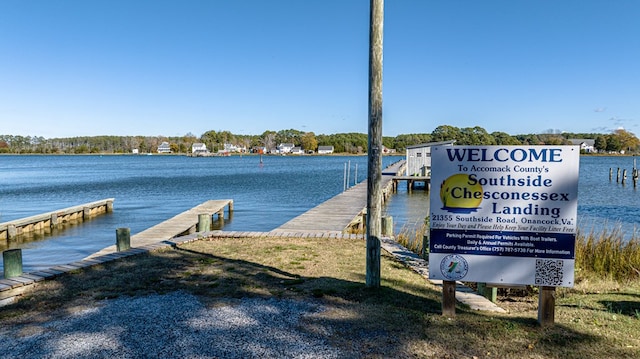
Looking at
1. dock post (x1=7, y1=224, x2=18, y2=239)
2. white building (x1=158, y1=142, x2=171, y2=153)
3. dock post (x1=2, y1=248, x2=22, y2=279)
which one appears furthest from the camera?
white building (x1=158, y1=142, x2=171, y2=153)

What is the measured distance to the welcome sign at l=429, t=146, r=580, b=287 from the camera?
15.3ft

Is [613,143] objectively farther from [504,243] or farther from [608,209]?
[504,243]

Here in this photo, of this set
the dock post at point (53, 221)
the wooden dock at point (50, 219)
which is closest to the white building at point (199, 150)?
the wooden dock at point (50, 219)

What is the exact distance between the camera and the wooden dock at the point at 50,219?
1742cm

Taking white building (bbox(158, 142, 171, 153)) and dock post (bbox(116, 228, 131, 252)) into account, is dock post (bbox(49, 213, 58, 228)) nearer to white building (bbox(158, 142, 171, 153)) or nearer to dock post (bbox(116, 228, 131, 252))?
dock post (bbox(116, 228, 131, 252))

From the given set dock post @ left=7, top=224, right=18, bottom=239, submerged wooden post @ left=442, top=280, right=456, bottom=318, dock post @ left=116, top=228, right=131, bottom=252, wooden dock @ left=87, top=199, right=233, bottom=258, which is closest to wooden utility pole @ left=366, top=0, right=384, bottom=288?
submerged wooden post @ left=442, top=280, right=456, bottom=318

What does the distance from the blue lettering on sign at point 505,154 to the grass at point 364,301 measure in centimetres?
176

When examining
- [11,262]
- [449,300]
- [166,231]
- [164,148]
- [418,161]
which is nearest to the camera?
[449,300]

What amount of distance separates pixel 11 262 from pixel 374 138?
5.71 meters

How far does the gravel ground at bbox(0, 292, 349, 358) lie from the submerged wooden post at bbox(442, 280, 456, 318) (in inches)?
56.6

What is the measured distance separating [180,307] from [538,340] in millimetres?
3934

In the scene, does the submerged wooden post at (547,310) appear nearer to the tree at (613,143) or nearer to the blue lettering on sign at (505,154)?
the blue lettering on sign at (505,154)

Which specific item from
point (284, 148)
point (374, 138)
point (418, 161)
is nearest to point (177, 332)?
point (374, 138)

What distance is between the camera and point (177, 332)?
4457mm
